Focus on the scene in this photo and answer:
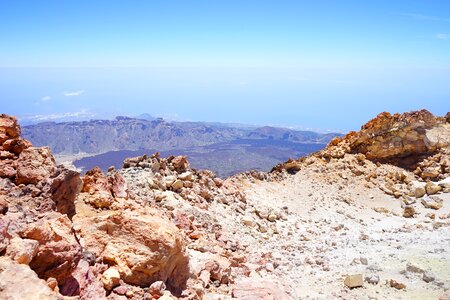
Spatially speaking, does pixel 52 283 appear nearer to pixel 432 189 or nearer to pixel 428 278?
pixel 428 278

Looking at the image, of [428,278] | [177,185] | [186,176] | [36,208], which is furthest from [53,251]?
[186,176]

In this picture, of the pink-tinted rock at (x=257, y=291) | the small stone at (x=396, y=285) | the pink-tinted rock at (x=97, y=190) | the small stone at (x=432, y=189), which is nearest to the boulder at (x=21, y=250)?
the pink-tinted rock at (x=97, y=190)

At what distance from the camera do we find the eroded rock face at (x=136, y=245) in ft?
25.5

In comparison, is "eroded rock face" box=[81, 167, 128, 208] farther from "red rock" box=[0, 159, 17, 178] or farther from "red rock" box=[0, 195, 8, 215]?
"red rock" box=[0, 195, 8, 215]

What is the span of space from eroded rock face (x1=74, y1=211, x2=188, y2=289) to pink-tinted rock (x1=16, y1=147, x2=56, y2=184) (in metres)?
1.25

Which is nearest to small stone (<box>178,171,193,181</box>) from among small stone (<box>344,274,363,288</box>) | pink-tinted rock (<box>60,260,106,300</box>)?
small stone (<box>344,274,363,288</box>)

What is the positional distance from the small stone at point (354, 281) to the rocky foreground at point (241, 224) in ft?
0.11

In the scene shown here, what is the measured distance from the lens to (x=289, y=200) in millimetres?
20781

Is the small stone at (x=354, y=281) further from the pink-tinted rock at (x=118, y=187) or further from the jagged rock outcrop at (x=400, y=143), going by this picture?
the jagged rock outcrop at (x=400, y=143)

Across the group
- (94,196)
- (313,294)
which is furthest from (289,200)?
(94,196)

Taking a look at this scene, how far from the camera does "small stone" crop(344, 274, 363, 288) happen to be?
1107 centimetres

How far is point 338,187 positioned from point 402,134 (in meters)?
6.93

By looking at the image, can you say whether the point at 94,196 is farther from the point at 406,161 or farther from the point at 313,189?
the point at 406,161

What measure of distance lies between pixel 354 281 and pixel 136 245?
6.49 metres
